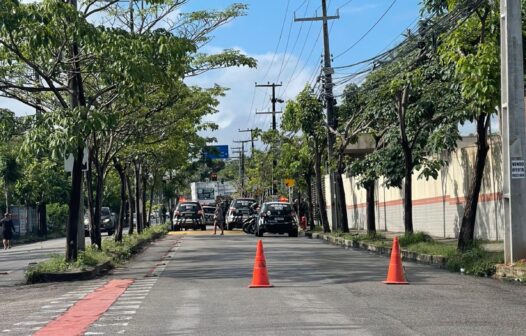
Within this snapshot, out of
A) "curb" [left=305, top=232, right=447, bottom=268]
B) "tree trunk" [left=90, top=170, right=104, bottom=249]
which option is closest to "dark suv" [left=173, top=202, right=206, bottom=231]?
"curb" [left=305, top=232, right=447, bottom=268]

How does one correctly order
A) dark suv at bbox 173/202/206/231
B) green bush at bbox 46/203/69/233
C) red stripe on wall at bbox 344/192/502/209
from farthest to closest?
green bush at bbox 46/203/69/233
dark suv at bbox 173/202/206/231
red stripe on wall at bbox 344/192/502/209

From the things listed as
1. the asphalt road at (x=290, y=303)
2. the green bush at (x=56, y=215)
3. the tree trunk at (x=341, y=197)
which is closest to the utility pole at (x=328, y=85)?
the tree trunk at (x=341, y=197)

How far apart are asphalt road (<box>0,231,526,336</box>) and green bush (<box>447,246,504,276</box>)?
1.24 ft

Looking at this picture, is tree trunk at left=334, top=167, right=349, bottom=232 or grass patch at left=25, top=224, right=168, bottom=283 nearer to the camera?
grass patch at left=25, top=224, right=168, bottom=283

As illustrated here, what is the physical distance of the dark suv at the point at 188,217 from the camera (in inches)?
1730

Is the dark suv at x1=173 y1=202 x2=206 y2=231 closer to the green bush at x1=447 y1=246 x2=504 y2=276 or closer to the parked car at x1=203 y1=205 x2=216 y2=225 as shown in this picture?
the parked car at x1=203 y1=205 x2=216 y2=225

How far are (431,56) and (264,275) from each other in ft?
30.6

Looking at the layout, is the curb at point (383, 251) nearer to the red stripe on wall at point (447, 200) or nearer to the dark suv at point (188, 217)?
the red stripe on wall at point (447, 200)

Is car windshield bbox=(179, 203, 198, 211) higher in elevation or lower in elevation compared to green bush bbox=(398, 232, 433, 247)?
higher

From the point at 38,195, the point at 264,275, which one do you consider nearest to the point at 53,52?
the point at 264,275

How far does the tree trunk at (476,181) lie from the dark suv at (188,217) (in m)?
27.6

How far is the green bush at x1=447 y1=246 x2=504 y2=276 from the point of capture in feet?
48.4

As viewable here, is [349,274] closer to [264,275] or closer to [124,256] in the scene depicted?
[264,275]

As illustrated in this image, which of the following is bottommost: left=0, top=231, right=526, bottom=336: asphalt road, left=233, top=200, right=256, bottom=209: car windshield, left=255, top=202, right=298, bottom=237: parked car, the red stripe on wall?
left=0, top=231, right=526, bottom=336: asphalt road
